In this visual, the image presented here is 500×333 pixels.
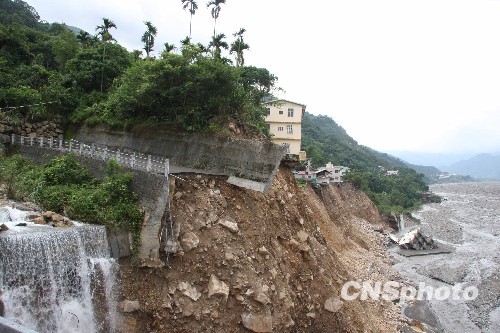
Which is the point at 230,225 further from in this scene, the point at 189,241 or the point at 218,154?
the point at 218,154

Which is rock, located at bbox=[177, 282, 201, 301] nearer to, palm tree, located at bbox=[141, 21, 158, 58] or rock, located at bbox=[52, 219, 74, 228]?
rock, located at bbox=[52, 219, 74, 228]

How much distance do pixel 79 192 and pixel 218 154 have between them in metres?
7.14

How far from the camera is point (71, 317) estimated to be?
1259 cm

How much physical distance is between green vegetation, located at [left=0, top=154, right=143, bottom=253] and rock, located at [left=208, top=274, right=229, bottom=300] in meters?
3.42

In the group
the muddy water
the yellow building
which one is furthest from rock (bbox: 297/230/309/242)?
the yellow building

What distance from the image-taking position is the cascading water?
11609mm

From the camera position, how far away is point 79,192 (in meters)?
16.0

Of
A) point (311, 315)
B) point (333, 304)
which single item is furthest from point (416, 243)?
point (311, 315)

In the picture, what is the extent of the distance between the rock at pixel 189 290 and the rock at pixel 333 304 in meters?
7.60

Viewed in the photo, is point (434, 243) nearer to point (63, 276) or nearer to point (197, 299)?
point (197, 299)

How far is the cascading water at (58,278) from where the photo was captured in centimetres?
1161

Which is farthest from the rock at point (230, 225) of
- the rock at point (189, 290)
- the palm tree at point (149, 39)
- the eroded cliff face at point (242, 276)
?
the palm tree at point (149, 39)

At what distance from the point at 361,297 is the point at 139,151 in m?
16.4

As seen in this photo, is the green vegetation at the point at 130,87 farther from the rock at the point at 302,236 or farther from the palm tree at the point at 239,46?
the rock at the point at 302,236
